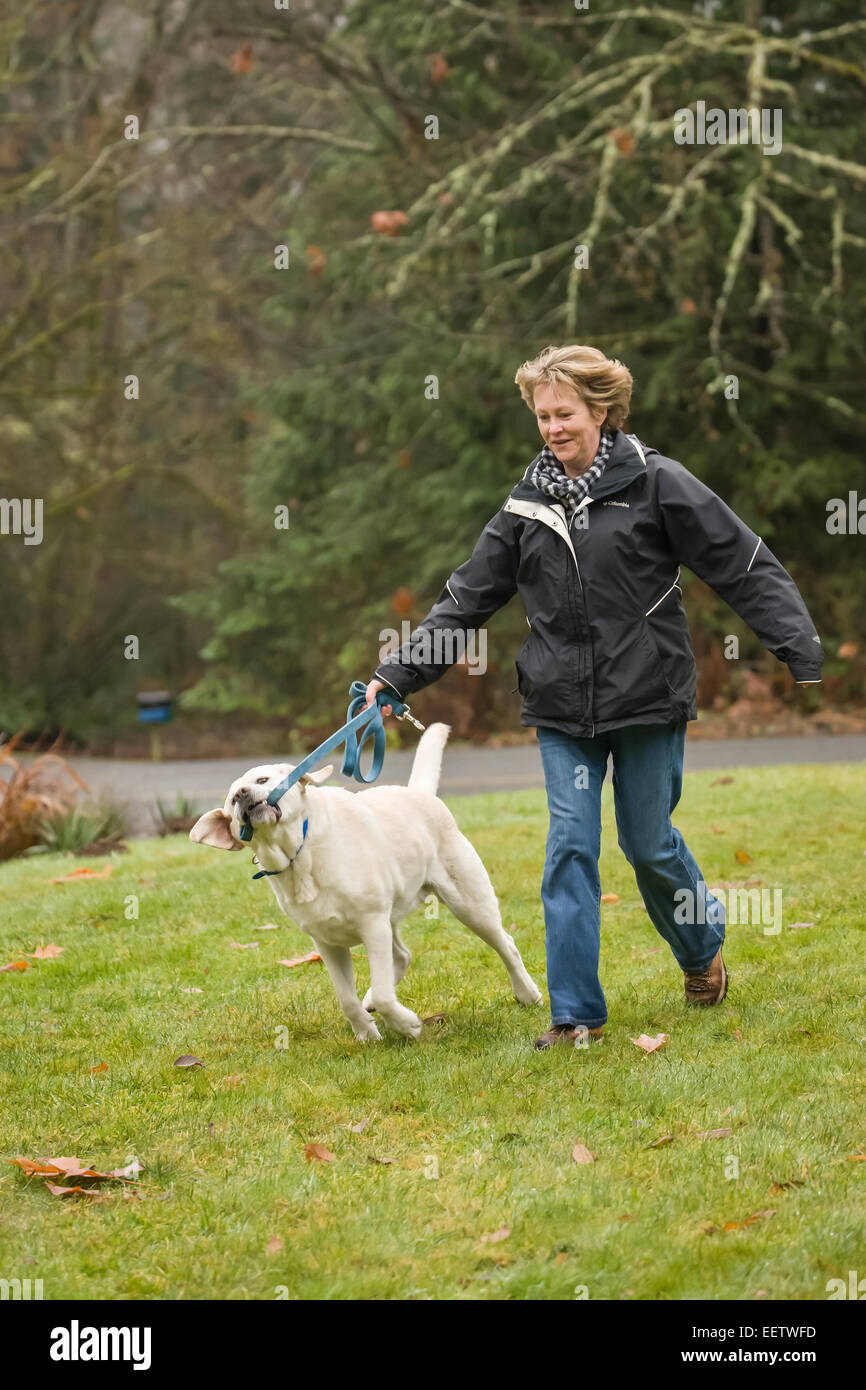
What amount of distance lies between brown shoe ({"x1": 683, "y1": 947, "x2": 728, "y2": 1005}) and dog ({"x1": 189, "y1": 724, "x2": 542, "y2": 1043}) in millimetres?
670

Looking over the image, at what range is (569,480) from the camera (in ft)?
16.4

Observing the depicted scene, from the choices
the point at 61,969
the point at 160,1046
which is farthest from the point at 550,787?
the point at 61,969

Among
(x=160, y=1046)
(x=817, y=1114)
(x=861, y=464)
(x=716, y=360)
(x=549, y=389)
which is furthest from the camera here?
(x=861, y=464)

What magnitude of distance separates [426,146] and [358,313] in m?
2.18

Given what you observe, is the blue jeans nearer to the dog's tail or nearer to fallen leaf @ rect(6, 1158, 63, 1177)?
the dog's tail

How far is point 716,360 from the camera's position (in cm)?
1448

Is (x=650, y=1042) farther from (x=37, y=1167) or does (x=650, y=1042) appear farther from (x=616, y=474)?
(x=37, y=1167)

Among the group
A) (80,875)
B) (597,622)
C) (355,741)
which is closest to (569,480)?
(597,622)

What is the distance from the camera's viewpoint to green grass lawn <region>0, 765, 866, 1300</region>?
3383 millimetres

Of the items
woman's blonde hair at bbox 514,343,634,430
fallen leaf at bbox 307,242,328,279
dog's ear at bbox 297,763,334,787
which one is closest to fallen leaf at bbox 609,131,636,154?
fallen leaf at bbox 307,242,328,279

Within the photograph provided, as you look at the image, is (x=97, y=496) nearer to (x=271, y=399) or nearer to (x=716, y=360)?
(x=271, y=399)

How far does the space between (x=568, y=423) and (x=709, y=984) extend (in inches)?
82.3

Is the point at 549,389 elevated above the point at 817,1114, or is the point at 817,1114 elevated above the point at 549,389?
the point at 549,389

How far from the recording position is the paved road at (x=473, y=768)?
12945mm
